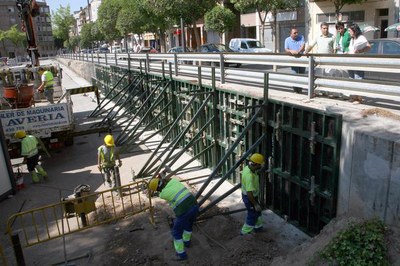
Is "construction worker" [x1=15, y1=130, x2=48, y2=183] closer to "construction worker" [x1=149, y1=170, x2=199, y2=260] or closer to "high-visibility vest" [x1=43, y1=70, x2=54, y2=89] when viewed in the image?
"high-visibility vest" [x1=43, y1=70, x2=54, y2=89]

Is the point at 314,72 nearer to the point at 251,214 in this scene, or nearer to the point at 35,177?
the point at 251,214

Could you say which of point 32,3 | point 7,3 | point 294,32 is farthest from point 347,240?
point 7,3

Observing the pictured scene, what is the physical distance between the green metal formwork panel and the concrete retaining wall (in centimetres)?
17

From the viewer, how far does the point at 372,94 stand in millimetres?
5590

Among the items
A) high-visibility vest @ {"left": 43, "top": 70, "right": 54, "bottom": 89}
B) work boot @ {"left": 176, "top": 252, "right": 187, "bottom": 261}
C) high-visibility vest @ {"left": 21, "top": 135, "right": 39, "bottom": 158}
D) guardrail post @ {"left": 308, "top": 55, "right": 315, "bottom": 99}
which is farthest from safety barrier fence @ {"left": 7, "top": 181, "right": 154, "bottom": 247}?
high-visibility vest @ {"left": 43, "top": 70, "right": 54, "bottom": 89}

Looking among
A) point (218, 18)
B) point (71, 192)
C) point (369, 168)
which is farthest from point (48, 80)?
point (218, 18)

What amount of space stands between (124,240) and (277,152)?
3017 mm

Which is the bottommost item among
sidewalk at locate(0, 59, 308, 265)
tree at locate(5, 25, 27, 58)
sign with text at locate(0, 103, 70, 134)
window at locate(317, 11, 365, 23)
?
sidewalk at locate(0, 59, 308, 265)

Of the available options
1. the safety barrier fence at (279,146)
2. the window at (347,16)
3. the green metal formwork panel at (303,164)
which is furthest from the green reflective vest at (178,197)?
the window at (347,16)

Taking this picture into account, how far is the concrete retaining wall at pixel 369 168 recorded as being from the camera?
14.9 ft

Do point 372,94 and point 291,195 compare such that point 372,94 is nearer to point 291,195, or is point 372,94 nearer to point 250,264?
point 291,195

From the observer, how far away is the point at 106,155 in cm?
852

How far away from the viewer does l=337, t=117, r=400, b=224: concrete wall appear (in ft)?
14.8

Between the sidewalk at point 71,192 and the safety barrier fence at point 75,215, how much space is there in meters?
0.19
